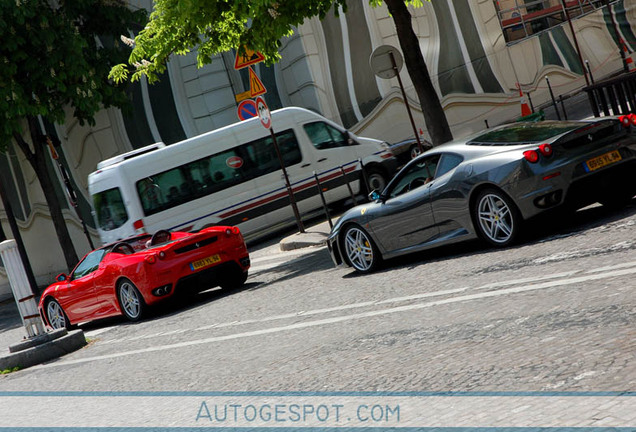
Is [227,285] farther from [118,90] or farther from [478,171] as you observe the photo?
[118,90]

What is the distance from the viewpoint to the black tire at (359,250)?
11297 mm

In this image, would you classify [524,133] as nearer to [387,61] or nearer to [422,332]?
[422,332]

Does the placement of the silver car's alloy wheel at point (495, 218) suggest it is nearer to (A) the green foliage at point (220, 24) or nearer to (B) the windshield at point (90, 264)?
(A) the green foliage at point (220, 24)

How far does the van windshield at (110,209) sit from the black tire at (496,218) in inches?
487

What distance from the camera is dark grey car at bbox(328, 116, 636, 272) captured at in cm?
920

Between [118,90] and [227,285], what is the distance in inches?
603

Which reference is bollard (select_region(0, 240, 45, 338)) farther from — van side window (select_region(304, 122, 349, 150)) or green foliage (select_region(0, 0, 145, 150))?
green foliage (select_region(0, 0, 145, 150))

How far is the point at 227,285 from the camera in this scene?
14.6m

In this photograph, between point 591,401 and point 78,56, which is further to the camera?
point 78,56

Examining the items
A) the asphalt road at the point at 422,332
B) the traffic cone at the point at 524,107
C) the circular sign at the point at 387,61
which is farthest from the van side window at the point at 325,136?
the asphalt road at the point at 422,332

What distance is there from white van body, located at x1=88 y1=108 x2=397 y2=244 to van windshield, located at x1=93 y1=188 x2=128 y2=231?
22 millimetres

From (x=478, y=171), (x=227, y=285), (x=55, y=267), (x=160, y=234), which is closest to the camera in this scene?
(x=478, y=171)

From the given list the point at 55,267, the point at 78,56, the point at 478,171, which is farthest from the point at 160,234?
the point at 55,267

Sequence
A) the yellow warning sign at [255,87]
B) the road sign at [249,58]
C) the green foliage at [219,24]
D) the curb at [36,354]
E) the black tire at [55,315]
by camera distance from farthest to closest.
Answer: the yellow warning sign at [255,87] → the road sign at [249,58] → the green foliage at [219,24] → the black tire at [55,315] → the curb at [36,354]
